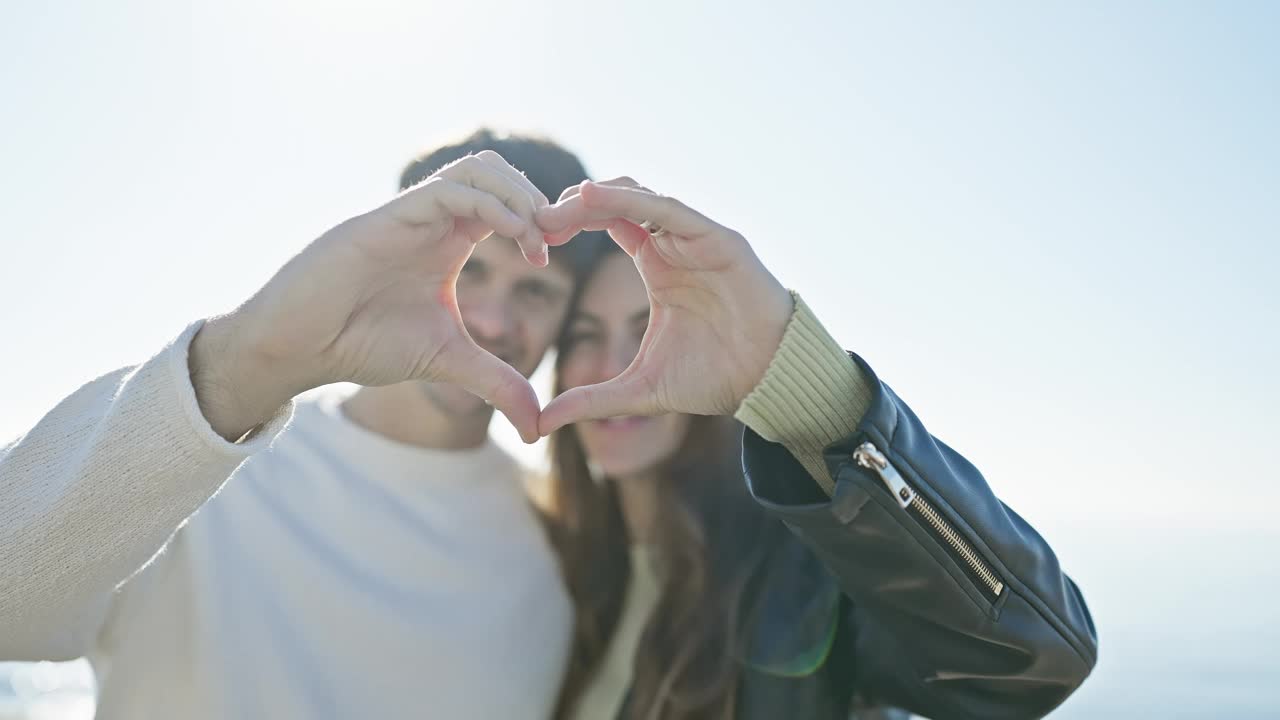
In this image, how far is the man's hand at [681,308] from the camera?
1.67 metres

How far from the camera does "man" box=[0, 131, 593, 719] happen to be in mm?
1624

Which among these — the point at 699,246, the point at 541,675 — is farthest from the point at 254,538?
the point at 699,246

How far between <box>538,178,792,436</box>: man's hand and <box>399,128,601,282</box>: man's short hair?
1.55m

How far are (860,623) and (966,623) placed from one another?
Answer: 62 cm

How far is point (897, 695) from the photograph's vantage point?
2.27 m

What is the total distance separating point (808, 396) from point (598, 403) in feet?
1.47

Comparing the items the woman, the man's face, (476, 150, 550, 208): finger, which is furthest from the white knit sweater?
the woman

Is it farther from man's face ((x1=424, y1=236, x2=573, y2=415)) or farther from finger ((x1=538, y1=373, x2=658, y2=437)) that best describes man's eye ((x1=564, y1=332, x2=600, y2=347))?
finger ((x1=538, y1=373, x2=658, y2=437))

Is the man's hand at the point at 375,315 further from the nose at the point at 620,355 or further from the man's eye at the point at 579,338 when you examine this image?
the man's eye at the point at 579,338

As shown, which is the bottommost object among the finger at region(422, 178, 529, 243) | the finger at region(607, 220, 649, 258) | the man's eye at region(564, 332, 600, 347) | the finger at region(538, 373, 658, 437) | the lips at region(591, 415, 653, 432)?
the lips at region(591, 415, 653, 432)

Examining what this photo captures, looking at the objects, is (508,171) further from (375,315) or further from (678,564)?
(678,564)

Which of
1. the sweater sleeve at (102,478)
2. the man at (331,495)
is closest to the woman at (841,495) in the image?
the man at (331,495)

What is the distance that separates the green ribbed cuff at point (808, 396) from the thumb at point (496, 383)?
0.45m

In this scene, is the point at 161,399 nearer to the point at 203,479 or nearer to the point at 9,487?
the point at 203,479
